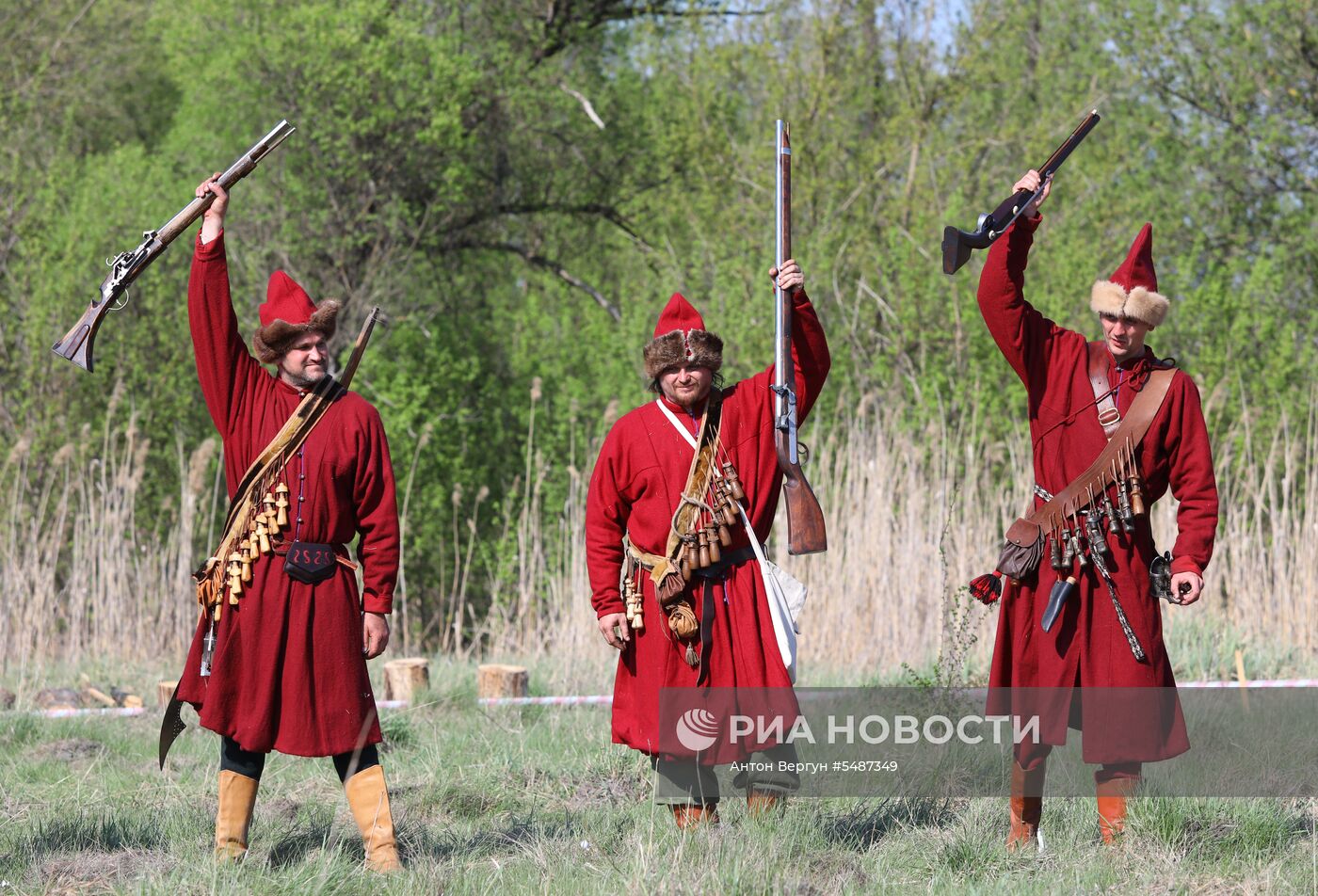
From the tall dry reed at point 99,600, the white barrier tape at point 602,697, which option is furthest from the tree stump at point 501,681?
the tall dry reed at point 99,600

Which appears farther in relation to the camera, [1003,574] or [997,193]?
[997,193]

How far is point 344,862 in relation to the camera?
429cm

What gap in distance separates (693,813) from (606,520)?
3.08ft

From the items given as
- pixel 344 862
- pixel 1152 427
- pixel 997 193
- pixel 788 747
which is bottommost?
pixel 344 862

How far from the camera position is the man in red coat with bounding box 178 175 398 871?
4344 mm

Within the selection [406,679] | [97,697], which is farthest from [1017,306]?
[97,697]

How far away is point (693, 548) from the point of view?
4707 mm

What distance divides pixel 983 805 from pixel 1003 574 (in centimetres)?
93

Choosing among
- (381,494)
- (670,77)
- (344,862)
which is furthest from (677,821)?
(670,77)

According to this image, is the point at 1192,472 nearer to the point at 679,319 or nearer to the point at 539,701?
the point at 679,319

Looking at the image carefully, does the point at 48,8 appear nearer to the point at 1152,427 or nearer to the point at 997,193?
the point at 997,193

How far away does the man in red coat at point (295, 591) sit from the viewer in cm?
434

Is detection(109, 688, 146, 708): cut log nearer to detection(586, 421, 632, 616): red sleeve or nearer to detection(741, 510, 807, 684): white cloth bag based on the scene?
detection(586, 421, 632, 616): red sleeve

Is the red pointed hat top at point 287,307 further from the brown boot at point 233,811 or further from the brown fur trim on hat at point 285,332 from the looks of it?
the brown boot at point 233,811
